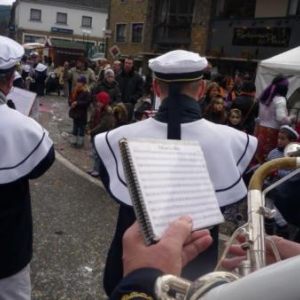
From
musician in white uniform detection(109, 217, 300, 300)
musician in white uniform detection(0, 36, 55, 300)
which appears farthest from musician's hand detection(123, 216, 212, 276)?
musician in white uniform detection(0, 36, 55, 300)

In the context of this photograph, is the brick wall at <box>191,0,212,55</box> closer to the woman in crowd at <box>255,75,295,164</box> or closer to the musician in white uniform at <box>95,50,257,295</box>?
the woman in crowd at <box>255,75,295,164</box>

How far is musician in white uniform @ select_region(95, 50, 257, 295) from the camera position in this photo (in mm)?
1745

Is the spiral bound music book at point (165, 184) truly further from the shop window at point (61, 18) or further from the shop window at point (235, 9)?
the shop window at point (61, 18)

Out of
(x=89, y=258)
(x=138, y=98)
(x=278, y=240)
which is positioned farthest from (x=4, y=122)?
(x=138, y=98)

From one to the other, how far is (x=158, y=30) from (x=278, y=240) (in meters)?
21.9

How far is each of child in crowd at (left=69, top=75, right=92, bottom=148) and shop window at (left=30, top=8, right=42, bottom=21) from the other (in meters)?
41.6

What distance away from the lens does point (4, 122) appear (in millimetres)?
1959

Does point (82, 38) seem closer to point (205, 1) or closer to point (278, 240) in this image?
point (205, 1)

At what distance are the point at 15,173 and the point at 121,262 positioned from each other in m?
0.59

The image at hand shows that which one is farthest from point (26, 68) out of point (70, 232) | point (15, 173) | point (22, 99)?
point (15, 173)

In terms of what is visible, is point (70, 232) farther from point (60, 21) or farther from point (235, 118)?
point (60, 21)

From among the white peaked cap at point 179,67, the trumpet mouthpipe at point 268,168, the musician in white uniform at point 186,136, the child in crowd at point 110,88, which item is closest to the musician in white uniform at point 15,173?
the musician in white uniform at point 186,136

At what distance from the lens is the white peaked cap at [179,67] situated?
1764mm

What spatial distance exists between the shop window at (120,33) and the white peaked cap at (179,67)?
2558cm
